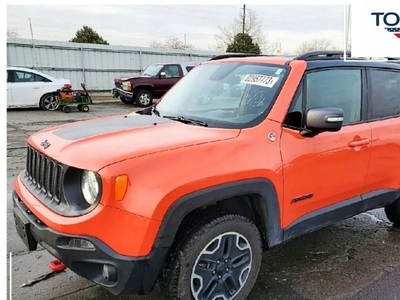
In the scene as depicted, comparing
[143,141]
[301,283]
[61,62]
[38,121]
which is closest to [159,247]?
[143,141]

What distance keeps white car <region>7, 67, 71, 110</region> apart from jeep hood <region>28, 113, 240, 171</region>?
1201 cm

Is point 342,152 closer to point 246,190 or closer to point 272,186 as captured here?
point 272,186

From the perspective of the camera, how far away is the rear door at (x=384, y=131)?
3469 mm

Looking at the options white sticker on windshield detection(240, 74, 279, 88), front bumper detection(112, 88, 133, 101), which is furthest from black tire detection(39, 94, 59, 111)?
white sticker on windshield detection(240, 74, 279, 88)

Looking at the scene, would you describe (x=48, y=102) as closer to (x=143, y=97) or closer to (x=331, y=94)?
(x=143, y=97)

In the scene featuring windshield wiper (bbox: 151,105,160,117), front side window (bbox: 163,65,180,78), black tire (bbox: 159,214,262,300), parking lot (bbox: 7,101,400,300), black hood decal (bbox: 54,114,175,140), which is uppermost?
front side window (bbox: 163,65,180,78)

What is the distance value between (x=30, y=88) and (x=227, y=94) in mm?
12591

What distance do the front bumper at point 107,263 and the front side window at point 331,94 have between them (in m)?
1.46

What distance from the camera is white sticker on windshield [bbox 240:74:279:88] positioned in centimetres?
301

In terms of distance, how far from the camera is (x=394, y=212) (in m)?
4.12

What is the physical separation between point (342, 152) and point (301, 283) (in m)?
1.11

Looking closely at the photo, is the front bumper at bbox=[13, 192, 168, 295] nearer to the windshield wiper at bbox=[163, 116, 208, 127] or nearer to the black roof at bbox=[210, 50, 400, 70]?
the windshield wiper at bbox=[163, 116, 208, 127]

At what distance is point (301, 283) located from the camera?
3.10m

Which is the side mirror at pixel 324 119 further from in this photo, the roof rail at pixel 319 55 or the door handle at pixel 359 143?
the roof rail at pixel 319 55
